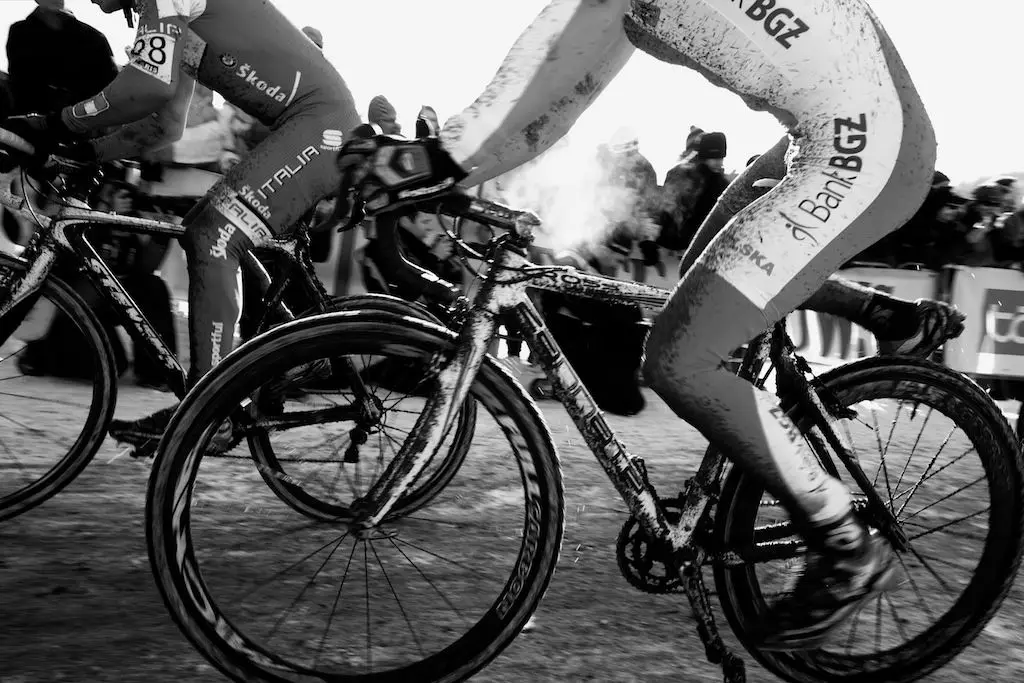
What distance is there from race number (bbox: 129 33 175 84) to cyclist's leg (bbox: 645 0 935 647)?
208cm

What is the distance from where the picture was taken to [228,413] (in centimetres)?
214

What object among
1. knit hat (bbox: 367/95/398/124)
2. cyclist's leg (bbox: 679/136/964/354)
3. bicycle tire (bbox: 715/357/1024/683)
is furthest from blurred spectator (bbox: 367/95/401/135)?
bicycle tire (bbox: 715/357/1024/683)

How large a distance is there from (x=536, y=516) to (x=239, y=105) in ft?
7.91

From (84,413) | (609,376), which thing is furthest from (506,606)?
(609,376)

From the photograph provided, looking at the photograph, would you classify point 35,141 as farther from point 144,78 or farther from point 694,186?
point 694,186

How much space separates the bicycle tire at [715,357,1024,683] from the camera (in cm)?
252

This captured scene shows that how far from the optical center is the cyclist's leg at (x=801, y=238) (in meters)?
2.14

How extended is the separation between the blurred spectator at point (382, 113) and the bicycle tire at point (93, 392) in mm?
5595

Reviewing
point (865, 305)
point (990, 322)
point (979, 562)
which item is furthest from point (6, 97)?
point (990, 322)

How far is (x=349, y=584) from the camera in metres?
3.06

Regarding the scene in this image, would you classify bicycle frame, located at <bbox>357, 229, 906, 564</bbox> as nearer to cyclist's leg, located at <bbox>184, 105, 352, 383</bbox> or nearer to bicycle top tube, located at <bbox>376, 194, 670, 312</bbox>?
bicycle top tube, located at <bbox>376, 194, 670, 312</bbox>

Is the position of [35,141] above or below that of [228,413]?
above

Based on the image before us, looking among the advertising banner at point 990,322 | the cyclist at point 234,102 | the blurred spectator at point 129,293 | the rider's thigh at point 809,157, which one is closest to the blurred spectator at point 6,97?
the blurred spectator at point 129,293

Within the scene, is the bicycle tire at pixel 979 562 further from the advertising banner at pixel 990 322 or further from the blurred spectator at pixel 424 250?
the advertising banner at pixel 990 322
